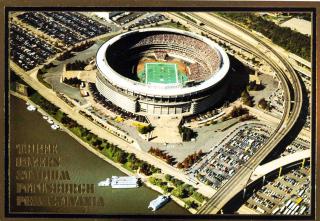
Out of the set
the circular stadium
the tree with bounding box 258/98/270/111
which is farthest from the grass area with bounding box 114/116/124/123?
the tree with bounding box 258/98/270/111

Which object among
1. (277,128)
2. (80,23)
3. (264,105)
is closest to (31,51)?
(80,23)

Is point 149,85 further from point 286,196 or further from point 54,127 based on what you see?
point 286,196

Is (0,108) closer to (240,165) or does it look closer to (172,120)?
(172,120)

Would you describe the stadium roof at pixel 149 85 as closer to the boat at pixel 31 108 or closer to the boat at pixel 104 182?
the boat at pixel 31 108

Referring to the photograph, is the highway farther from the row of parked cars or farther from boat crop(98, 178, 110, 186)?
the row of parked cars

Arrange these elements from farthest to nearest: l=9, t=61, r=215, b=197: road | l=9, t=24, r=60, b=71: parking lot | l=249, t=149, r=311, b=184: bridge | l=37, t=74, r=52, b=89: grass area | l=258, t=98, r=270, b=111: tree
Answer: l=37, t=74, r=52, b=89: grass area < l=258, t=98, r=270, b=111: tree < l=9, t=24, r=60, b=71: parking lot < l=249, t=149, r=311, b=184: bridge < l=9, t=61, r=215, b=197: road
